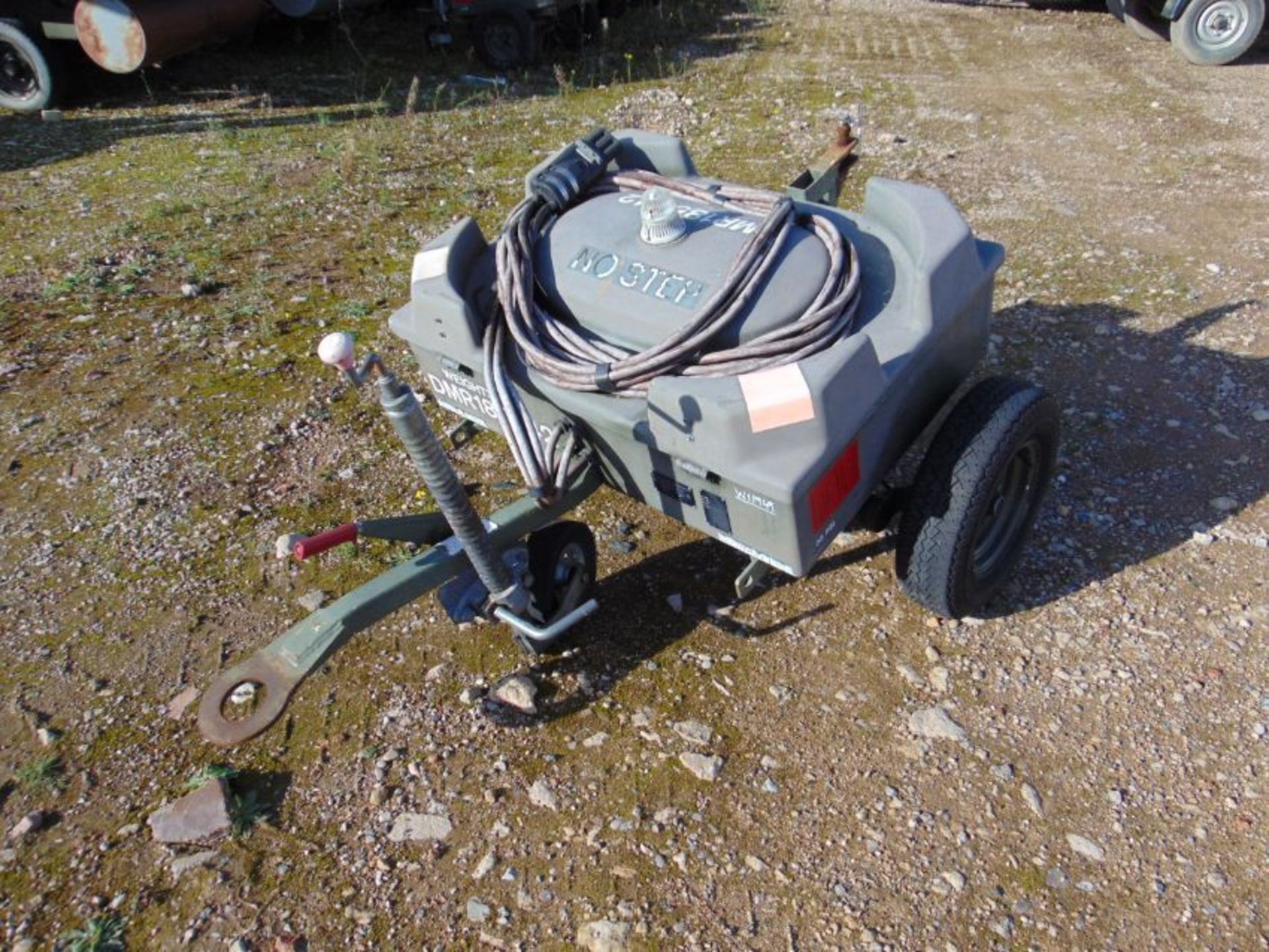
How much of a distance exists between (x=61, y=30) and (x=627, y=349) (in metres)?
6.80

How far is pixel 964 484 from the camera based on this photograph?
2.38m

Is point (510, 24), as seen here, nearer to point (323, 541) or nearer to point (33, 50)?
point (33, 50)

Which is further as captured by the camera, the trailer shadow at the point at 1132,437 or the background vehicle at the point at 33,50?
the background vehicle at the point at 33,50

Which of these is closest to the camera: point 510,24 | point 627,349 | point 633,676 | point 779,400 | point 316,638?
point 779,400

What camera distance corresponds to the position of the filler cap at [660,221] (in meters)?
2.48

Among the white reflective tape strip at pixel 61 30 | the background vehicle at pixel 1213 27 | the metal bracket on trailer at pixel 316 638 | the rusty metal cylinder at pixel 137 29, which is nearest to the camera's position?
the metal bracket on trailer at pixel 316 638

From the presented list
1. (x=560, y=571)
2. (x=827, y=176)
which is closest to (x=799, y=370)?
(x=560, y=571)

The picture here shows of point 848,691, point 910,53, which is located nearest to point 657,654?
point 848,691

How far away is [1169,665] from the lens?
105 inches

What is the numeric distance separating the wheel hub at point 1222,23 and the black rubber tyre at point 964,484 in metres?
6.89

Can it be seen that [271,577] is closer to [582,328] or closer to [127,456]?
[127,456]

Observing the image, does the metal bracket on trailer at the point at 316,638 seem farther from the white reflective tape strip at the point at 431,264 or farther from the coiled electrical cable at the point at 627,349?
the white reflective tape strip at the point at 431,264

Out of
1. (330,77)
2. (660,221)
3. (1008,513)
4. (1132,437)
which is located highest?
(660,221)

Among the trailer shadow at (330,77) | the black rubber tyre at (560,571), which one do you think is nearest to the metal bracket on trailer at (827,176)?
the black rubber tyre at (560,571)
